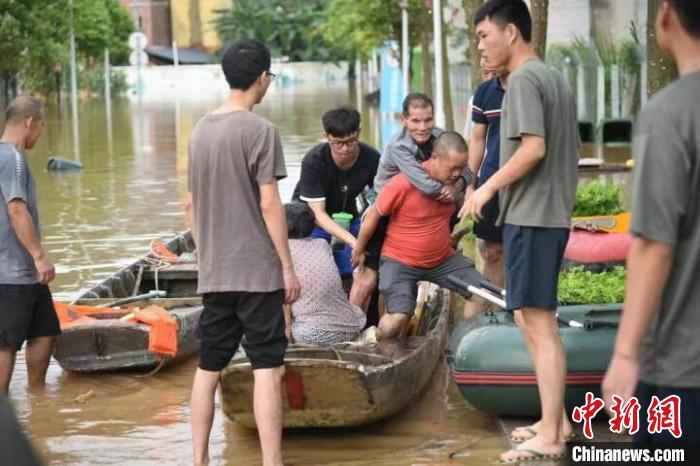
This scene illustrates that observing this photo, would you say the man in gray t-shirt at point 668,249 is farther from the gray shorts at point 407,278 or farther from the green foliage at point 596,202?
the green foliage at point 596,202

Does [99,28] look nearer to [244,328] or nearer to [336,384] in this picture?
[336,384]

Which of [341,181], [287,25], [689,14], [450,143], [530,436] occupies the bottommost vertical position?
[530,436]

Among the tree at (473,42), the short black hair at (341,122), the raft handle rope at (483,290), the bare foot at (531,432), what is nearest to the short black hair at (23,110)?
the short black hair at (341,122)

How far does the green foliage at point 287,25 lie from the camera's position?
10650 centimetres

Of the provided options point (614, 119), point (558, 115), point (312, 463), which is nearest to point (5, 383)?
point (312, 463)

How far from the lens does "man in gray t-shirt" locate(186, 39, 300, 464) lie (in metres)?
6.83

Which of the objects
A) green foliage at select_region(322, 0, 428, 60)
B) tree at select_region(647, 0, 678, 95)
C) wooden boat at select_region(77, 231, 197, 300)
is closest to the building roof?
green foliage at select_region(322, 0, 428, 60)

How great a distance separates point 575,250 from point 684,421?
6.18 metres

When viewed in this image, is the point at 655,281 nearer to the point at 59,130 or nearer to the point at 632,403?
the point at 632,403

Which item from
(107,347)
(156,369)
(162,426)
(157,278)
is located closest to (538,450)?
(162,426)

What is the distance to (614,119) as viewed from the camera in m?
27.9

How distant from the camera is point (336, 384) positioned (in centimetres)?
774

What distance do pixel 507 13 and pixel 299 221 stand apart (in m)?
2.07

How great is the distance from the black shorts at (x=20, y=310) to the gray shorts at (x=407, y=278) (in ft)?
6.91
